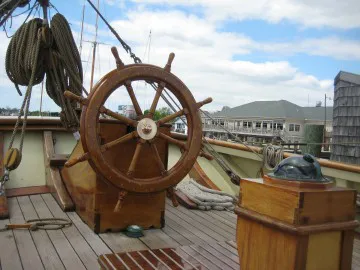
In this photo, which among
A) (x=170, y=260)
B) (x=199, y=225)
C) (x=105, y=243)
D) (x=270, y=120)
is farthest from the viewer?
(x=270, y=120)

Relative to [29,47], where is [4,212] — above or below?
below

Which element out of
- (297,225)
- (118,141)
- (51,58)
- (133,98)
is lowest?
(297,225)

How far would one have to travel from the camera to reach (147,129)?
2.29 meters

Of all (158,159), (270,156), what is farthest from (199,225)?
(270,156)

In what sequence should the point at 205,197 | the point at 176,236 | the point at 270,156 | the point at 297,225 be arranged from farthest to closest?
the point at 270,156
the point at 205,197
the point at 176,236
the point at 297,225

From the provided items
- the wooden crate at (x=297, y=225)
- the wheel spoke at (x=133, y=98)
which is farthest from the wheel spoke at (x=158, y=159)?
the wooden crate at (x=297, y=225)

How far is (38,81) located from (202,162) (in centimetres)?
204

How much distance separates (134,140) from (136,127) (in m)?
0.11

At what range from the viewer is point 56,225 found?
2424 mm

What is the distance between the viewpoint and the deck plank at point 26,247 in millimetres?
1824

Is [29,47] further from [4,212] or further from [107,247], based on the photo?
[107,247]

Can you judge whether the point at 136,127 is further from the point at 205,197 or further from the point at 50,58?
the point at 205,197

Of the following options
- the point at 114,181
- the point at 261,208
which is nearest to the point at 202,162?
the point at 114,181

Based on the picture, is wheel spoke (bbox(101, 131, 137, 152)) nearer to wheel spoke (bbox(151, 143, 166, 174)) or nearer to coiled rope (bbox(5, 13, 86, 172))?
wheel spoke (bbox(151, 143, 166, 174))
